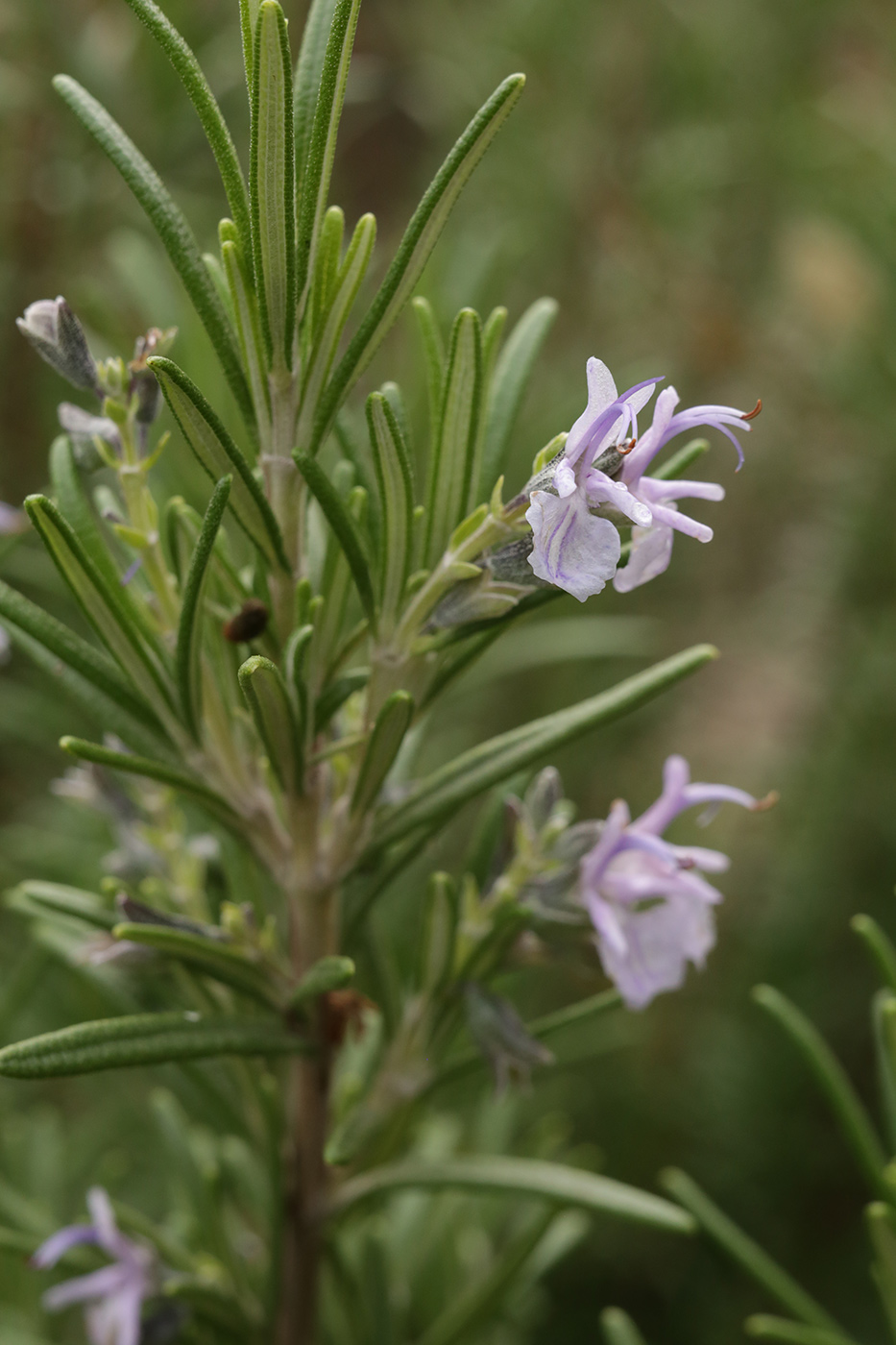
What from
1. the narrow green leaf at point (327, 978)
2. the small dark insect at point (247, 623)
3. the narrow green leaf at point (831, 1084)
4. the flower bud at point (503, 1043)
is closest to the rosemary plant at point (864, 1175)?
the narrow green leaf at point (831, 1084)

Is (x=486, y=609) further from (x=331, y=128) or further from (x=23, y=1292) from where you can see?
(x=23, y=1292)

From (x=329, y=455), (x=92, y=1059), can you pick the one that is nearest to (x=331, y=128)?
(x=329, y=455)

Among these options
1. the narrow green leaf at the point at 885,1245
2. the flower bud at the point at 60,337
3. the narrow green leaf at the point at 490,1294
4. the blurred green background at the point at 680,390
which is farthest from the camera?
the blurred green background at the point at 680,390

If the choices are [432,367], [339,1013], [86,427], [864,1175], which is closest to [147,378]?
[86,427]

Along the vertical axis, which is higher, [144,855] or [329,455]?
[329,455]

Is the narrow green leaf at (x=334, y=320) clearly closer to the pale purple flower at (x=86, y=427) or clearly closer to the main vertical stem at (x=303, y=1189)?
the pale purple flower at (x=86, y=427)

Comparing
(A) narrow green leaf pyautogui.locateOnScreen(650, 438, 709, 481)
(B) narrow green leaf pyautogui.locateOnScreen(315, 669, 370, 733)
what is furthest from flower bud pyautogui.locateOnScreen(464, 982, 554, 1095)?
(A) narrow green leaf pyautogui.locateOnScreen(650, 438, 709, 481)

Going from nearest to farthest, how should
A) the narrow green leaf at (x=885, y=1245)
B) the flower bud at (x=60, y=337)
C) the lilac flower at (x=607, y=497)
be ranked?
1. the lilac flower at (x=607, y=497)
2. the flower bud at (x=60, y=337)
3. the narrow green leaf at (x=885, y=1245)

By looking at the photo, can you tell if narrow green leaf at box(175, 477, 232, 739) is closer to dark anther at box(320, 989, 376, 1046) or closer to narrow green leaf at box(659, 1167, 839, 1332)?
dark anther at box(320, 989, 376, 1046)
